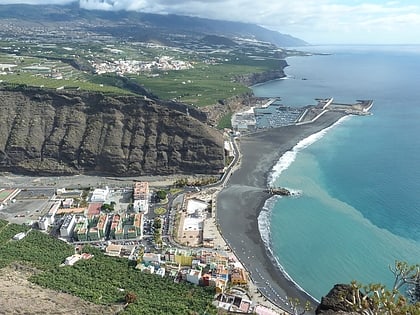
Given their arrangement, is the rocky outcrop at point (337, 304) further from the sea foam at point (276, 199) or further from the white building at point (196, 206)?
the white building at point (196, 206)

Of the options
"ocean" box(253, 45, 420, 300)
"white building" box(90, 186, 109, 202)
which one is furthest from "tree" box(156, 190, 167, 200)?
"ocean" box(253, 45, 420, 300)

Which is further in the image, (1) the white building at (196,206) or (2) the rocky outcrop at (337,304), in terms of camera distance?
(1) the white building at (196,206)

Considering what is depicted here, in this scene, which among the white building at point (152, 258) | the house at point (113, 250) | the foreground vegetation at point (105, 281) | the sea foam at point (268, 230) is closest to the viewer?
the foreground vegetation at point (105, 281)

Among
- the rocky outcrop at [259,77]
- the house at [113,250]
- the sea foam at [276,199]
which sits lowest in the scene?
the house at [113,250]

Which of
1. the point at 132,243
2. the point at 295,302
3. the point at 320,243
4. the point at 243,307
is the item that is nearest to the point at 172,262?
the point at 132,243

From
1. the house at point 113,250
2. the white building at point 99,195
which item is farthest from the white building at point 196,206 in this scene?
the house at point 113,250

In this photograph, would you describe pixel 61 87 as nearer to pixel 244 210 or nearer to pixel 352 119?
pixel 244 210

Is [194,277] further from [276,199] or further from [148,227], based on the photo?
[276,199]
